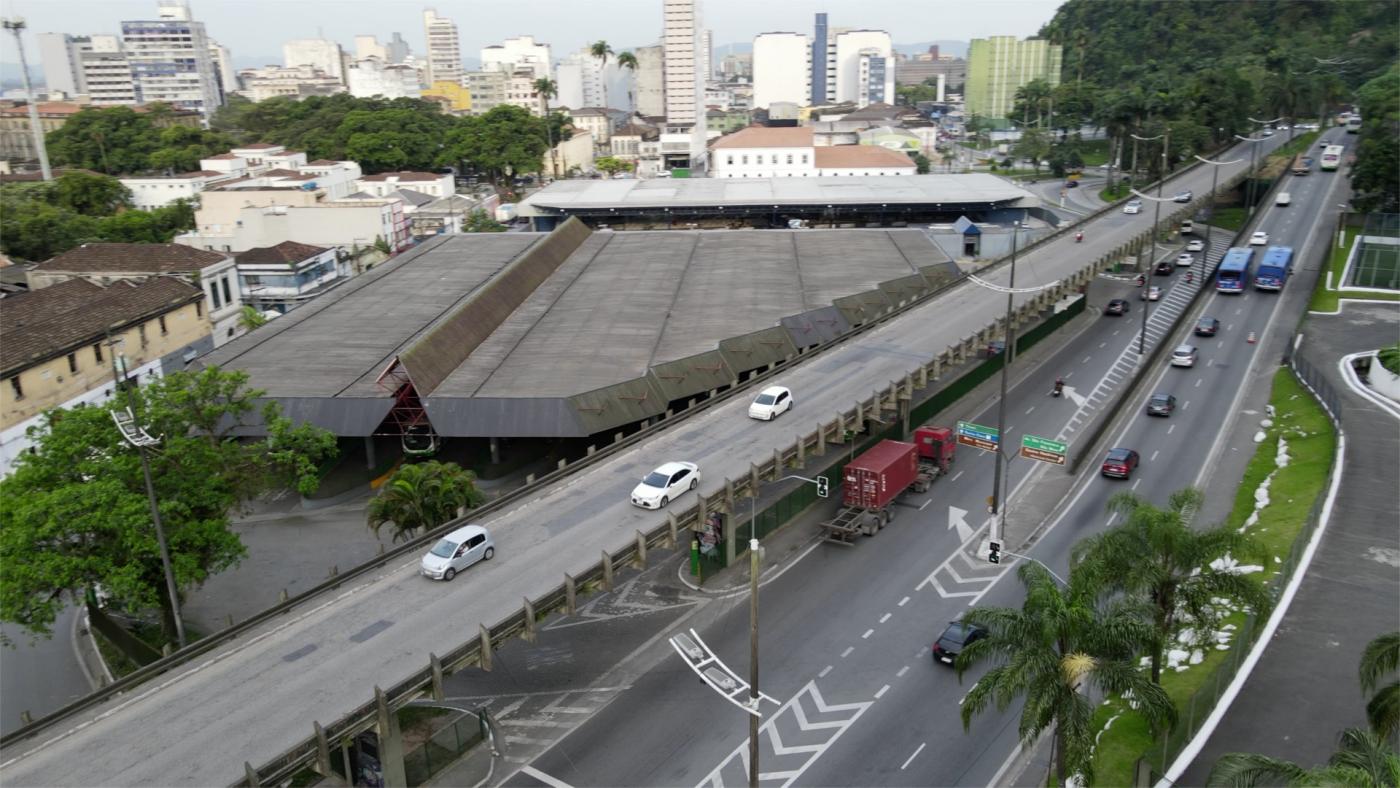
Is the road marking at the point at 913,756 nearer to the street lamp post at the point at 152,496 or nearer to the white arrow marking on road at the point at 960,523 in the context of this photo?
the white arrow marking on road at the point at 960,523

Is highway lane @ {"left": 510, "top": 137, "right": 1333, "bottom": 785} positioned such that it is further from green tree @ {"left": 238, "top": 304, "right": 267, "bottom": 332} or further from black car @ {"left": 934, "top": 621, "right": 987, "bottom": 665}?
green tree @ {"left": 238, "top": 304, "right": 267, "bottom": 332}

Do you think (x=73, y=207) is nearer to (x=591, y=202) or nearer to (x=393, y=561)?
(x=591, y=202)

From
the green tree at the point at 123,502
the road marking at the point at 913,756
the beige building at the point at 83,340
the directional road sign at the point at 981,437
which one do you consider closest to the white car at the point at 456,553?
the green tree at the point at 123,502

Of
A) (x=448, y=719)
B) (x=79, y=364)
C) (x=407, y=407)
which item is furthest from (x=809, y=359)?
(x=79, y=364)

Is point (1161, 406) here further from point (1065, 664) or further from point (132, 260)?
point (132, 260)

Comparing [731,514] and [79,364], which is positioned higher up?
[79,364]

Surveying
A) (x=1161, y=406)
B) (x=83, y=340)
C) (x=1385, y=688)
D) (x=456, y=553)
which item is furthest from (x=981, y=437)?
(x=83, y=340)

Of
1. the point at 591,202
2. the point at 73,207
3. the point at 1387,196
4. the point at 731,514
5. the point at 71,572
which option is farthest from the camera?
the point at 591,202
